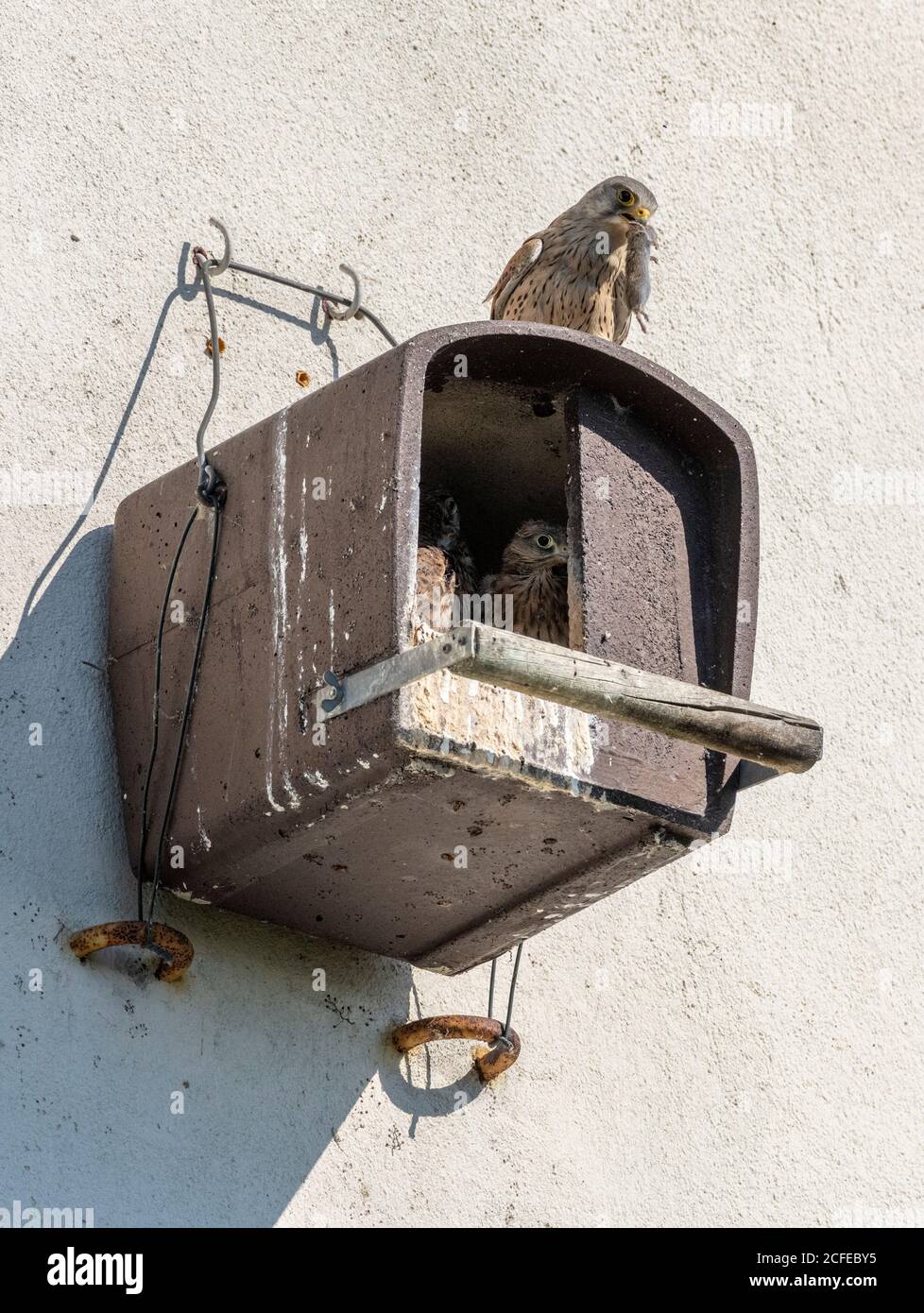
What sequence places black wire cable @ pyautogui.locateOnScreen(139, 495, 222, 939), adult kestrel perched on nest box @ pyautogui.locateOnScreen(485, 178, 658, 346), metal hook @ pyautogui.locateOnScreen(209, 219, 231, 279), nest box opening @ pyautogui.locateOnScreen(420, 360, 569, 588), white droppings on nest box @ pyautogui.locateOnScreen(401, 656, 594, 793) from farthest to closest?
1. adult kestrel perched on nest box @ pyautogui.locateOnScreen(485, 178, 658, 346)
2. metal hook @ pyautogui.locateOnScreen(209, 219, 231, 279)
3. nest box opening @ pyautogui.locateOnScreen(420, 360, 569, 588)
4. black wire cable @ pyautogui.locateOnScreen(139, 495, 222, 939)
5. white droppings on nest box @ pyautogui.locateOnScreen(401, 656, 594, 793)

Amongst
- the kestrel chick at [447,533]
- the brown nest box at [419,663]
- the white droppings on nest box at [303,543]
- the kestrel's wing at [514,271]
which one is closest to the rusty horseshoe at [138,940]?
the brown nest box at [419,663]

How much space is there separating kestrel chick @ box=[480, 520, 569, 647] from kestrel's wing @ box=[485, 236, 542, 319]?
645 mm

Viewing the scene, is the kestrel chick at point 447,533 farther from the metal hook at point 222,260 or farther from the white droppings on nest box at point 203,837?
the white droppings on nest box at point 203,837

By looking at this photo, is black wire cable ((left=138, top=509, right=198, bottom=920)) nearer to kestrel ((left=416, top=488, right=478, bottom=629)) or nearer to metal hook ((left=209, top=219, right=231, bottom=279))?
kestrel ((left=416, top=488, right=478, bottom=629))

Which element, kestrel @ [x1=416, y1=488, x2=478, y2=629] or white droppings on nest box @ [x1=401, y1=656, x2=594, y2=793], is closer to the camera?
white droppings on nest box @ [x1=401, y1=656, x2=594, y2=793]

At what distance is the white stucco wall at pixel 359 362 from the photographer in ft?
10.9

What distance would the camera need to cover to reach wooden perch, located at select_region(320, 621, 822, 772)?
8.64ft

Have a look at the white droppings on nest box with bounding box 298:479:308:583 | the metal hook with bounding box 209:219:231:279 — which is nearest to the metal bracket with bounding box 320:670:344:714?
the white droppings on nest box with bounding box 298:479:308:583

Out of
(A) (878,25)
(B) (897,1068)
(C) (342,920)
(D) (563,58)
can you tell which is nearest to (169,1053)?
(C) (342,920)

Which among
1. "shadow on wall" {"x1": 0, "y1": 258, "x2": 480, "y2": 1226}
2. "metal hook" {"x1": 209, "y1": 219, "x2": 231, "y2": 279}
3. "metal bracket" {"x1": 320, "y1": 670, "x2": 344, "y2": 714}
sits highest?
"metal hook" {"x1": 209, "y1": 219, "x2": 231, "y2": 279}

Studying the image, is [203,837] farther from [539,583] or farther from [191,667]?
[539,583]

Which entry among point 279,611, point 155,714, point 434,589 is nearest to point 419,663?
point 279,611

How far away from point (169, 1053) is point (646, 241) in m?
2.04

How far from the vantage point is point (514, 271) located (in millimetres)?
4254
